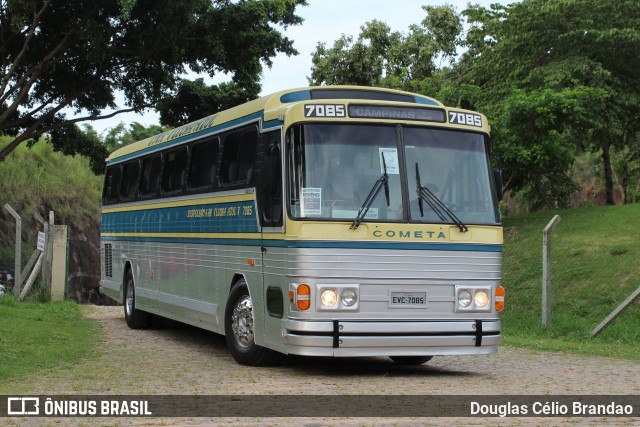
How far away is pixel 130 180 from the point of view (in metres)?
18.2

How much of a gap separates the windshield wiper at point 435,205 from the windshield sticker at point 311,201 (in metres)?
1.16

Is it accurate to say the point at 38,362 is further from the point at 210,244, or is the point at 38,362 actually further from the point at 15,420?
the point at 15,420

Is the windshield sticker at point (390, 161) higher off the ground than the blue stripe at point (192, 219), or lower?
higher

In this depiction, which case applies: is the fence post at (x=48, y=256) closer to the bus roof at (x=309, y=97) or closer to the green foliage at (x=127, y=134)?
the bus roof at (x=309, y=97)

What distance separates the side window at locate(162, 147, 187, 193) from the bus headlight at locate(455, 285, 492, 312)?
541 centimetres

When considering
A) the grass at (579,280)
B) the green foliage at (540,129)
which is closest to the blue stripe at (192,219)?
the grass at (579,280)

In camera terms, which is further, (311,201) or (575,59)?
(575,59)

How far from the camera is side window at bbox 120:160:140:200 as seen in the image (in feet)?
58.1

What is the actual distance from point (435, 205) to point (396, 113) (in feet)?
3.78

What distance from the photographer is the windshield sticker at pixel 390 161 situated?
10695 millimetres

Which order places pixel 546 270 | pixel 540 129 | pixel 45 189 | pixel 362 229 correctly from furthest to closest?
1. pixel 45 189
2. pixel 540 129
3. pixel 546 270
4. pixel 362 229

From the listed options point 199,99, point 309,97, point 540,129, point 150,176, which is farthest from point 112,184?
point 540,129

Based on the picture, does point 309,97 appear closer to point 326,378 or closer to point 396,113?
point 396,113

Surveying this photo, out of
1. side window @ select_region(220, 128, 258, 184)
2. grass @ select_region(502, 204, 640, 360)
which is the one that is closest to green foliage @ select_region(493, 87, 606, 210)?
grass @ select_region(502, 204, 640, 360)
